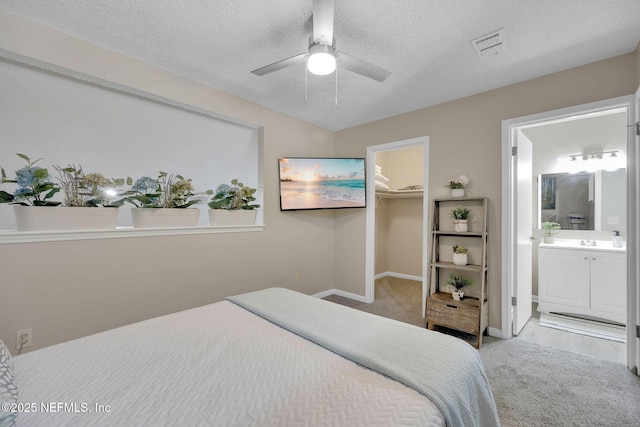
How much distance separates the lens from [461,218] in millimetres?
2844

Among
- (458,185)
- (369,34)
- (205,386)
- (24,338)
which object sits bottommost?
(24,338)

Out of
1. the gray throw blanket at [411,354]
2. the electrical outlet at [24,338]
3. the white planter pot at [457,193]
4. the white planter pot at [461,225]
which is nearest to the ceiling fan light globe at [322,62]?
the gray throw blanket at [411,354]

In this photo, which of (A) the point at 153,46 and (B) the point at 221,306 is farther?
(A) the point at 153,46

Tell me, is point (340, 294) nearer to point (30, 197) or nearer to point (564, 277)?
point (564, 277)

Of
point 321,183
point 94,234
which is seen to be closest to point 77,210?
point 94,234

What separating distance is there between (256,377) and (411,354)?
0.63 m

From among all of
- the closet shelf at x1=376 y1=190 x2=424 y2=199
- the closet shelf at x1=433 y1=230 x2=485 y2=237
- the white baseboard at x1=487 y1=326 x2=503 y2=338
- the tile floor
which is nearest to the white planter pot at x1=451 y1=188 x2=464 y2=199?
the closet shelf at x1=433 y1=230 x2=485 y2=237

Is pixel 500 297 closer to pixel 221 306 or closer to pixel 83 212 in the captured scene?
pixel 221 306

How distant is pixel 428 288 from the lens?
9.92 ft

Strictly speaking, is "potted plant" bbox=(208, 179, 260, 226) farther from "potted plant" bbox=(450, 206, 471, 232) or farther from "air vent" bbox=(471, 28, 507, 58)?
"air vent" bbox=(471, 28, 507, 58)

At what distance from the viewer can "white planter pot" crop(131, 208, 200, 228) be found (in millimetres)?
2283

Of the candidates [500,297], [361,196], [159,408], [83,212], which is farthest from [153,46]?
[500,297]

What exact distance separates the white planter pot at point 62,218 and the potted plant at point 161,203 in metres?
0.19

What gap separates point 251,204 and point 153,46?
1.64 metres
